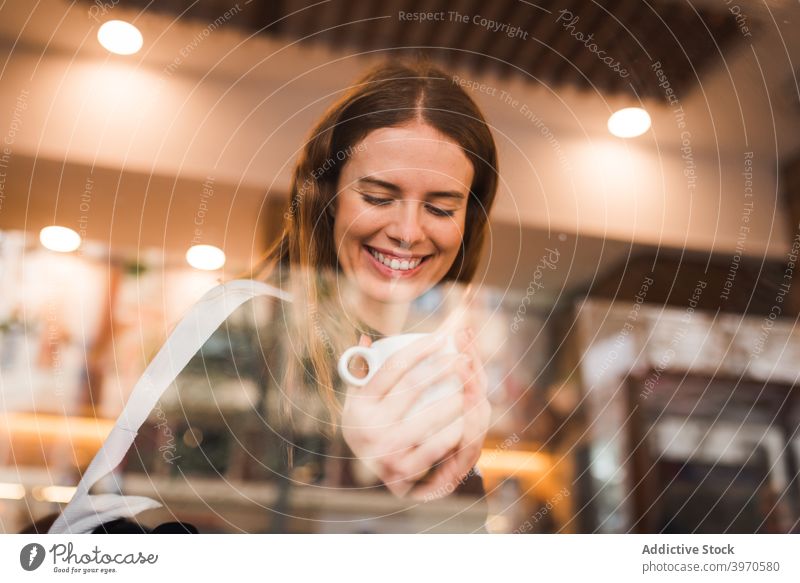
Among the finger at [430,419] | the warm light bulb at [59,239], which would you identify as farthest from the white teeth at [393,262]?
the warm light bulb at [59,239]

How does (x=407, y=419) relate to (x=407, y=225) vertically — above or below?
below

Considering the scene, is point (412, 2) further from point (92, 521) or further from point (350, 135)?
point (92, 521)

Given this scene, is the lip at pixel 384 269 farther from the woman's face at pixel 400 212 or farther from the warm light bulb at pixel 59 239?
the warm light bulb at pixel 59 239

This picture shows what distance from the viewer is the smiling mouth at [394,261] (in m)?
0.64

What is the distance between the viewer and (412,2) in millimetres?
711

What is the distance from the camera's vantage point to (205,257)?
61 cm

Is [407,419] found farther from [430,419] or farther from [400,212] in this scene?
[400,212]

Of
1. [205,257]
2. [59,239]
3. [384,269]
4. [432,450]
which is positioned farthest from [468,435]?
[59,239]

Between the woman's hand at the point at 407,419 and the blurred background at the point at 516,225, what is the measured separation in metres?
0.03

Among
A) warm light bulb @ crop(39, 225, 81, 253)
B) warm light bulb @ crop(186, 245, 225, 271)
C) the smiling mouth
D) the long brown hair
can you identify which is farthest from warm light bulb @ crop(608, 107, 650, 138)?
warm light bulb @ crop(39, 225, 81, 253)

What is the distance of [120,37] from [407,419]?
0.45 metres

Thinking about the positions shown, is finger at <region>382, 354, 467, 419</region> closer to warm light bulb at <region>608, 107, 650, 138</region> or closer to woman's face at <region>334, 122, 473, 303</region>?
woman's face at <region>334, 122, 473, 303</region>
